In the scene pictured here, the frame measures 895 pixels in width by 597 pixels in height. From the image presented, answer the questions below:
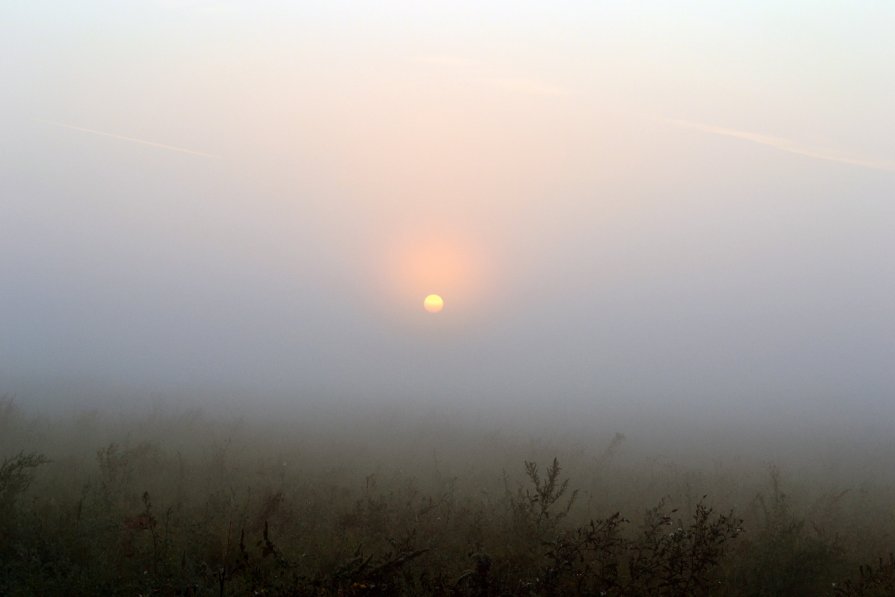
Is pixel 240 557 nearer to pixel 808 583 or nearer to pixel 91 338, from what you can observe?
pixel 808 583

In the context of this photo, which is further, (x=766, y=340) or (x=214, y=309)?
(x=214, y=309)

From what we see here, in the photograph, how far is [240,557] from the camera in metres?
5.60

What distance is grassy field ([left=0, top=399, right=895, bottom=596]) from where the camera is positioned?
5.47m

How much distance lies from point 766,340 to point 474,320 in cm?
2206

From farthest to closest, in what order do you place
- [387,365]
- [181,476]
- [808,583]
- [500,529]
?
[387,365]
[181,476]
[500,529]
[808,583]

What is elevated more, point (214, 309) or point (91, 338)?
point (214, 309)

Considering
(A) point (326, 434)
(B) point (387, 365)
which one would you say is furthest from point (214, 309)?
(A) point (326, 434)

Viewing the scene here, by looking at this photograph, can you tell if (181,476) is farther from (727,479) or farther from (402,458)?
(727,479)

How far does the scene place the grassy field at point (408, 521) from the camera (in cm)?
547

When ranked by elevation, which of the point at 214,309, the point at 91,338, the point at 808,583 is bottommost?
A: the point at 808,583

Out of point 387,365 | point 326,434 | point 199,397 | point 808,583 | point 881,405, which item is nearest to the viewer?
point 808,583

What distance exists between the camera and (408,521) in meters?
7.60

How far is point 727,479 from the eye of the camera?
37.3 ft

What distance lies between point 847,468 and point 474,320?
3537 cm
